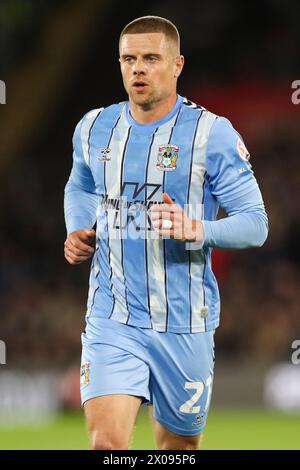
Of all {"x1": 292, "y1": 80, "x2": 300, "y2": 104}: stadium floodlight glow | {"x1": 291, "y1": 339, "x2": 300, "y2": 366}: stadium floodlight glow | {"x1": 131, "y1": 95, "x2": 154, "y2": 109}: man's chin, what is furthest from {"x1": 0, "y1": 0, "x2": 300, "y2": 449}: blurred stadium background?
{"x1": 131, "y1": 95, "x2": 154, "y2": 109}: man's chin

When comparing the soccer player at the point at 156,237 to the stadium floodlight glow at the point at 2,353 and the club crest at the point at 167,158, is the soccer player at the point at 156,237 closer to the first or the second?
the club crest at the point at 167,158

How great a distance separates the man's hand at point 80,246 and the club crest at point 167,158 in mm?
487

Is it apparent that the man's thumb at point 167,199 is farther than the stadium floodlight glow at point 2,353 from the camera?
No

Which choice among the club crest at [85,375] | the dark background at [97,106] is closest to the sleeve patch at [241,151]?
the club crest at [85,375]

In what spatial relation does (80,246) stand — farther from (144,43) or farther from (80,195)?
(144,43)

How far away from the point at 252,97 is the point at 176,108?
32.8 ft

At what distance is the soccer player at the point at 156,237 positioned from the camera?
5.56 metres

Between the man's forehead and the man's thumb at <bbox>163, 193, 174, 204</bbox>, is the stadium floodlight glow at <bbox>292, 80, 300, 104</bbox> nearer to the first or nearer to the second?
the man's forehead

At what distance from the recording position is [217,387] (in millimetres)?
12508

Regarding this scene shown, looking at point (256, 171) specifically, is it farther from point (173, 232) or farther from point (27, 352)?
point (173, 232)

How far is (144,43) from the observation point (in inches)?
221

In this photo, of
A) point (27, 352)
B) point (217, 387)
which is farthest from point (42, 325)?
point (217, 387)

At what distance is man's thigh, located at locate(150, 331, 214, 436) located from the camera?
571 cm

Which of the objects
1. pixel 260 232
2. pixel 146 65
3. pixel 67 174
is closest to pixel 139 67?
pixel 146 65
